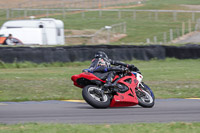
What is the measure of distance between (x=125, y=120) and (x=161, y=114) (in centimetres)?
100

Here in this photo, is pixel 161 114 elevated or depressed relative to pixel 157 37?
elevated

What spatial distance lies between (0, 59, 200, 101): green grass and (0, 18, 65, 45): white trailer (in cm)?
340

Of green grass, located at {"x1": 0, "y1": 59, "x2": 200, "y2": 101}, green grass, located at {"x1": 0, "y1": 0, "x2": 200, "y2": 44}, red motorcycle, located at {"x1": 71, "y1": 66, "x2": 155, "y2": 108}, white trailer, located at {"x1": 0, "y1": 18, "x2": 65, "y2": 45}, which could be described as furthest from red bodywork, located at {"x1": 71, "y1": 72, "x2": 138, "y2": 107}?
green grass, located at {"x1": 0, "y1": 0, "x2": 200, "y2": 44}

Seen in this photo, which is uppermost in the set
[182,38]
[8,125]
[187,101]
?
[8,125]

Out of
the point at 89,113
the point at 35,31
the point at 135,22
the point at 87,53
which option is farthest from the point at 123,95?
the point at 135,22

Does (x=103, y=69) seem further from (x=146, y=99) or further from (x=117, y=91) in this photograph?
(x=146, y=99)

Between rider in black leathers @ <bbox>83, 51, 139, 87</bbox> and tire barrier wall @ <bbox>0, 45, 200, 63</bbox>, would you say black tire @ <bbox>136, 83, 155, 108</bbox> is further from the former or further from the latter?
tire barrier wall @ <bbox>0, 45, 200, 63</bbox>

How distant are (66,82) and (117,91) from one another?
4939mm

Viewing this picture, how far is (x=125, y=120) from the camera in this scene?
722 centimetres

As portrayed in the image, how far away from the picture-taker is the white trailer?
21.8 m

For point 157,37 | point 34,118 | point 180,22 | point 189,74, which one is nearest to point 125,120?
point 34,118

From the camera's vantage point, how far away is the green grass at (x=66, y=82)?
11.0m

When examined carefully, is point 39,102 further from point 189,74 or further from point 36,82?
point 189,74

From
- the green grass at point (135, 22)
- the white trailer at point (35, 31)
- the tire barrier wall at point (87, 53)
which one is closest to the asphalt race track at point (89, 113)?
the tire barrier wall at point (87, 53)
